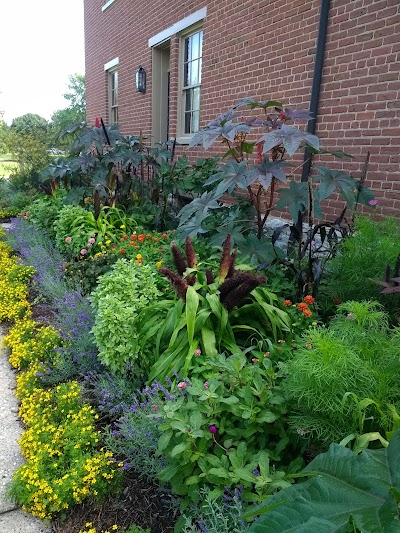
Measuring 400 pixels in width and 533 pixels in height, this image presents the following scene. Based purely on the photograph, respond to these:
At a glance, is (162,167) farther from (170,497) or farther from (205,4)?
(170,497)

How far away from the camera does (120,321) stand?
8.50ft

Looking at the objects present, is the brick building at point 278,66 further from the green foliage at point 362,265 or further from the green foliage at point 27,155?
the green foliage at point 27,155

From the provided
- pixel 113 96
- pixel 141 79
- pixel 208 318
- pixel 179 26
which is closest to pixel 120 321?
pixel 208 318

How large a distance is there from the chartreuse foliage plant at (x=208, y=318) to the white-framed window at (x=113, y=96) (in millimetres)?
10050

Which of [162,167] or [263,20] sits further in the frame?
[162,167]

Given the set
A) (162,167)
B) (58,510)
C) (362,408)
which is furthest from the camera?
(162,167)

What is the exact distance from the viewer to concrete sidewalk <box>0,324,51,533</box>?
1.89 m

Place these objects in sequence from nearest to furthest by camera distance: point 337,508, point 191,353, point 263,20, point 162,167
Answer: point 337,508 → point 191,353 → point 263,20 → point 162,167

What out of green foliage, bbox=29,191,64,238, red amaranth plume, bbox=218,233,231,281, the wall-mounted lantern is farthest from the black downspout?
the wall-mounted lantern

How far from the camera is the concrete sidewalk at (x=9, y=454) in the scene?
1893mm

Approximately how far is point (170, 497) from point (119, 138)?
17.3 ft

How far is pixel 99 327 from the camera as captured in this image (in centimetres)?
257

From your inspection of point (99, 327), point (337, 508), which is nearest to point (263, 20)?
point (99, 327)

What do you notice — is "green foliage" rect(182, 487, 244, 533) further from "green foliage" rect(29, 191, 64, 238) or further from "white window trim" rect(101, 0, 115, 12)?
"white window trim" rect(101, 0, 115, 12)
